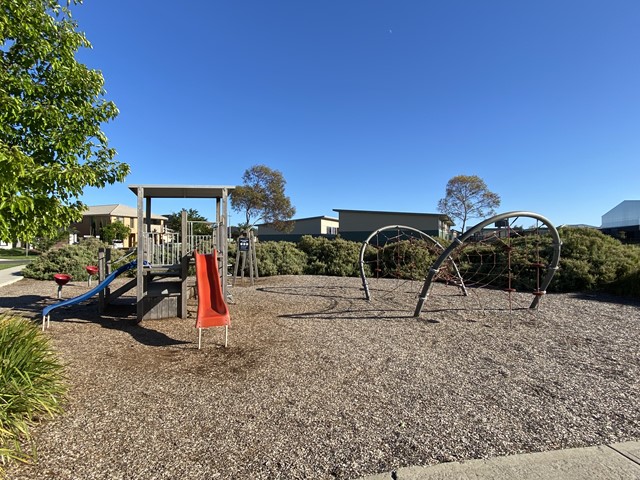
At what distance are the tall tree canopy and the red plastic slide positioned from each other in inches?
Answer: 77.9

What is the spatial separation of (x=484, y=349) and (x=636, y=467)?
9.51ft

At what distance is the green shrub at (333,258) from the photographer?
15.7 m

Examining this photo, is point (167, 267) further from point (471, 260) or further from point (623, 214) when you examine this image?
point (623, 214)

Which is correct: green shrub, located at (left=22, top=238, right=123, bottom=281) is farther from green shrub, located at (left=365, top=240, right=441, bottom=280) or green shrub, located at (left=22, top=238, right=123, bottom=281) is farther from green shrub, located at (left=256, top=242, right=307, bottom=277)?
green shrub, located at (left=365, top=240, right=441, bottom=280)

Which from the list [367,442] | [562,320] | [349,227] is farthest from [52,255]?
[349,227]

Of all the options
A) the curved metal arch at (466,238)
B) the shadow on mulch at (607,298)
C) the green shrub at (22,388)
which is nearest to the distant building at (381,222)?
the shadow on mulch at (607,298)

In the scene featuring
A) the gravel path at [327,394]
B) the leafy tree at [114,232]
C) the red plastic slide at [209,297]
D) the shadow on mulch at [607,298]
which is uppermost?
the leafy tree at [114,232]

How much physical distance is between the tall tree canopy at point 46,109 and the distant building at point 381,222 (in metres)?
30.2

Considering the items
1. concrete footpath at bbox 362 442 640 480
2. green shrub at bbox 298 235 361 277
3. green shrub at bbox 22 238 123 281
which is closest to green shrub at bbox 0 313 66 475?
concrete footpath at bbox 362 442 640 480

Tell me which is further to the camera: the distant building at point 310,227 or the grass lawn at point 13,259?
the distant building at point 310,227

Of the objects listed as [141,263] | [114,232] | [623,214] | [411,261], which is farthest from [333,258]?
[623,214]

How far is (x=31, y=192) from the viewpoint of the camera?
395 centimetres

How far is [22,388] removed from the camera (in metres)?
3.09

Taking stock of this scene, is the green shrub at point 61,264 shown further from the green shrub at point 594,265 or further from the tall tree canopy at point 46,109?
the green shrub at point 594,265
